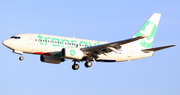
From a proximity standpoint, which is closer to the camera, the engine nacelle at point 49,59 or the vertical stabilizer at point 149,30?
the engine nacelle at point 49,59

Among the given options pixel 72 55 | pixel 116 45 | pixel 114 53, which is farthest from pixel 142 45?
pixel 72 55

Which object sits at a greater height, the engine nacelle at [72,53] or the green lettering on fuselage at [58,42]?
the green lettering on fuselage at [58,42]

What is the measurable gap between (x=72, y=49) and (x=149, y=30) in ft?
49.6

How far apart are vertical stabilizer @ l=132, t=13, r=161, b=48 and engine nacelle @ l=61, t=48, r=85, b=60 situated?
1098 cm

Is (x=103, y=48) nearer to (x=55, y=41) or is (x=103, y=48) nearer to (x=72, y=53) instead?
(x=72, y=53)

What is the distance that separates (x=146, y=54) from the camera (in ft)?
162

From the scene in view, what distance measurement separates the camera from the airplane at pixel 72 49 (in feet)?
144

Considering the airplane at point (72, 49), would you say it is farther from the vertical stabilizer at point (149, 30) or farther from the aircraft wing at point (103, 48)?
the vertical stabilizer at point (149, 30)

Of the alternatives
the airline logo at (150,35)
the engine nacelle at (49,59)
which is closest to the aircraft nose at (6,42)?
the engine nacelle at (49,59)

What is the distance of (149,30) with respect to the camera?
175ft

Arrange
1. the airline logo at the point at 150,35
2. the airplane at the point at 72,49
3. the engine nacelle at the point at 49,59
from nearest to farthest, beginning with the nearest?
the airplane at the point at 72,49, the engine nacelle at the point at 49,59, the airline logo at the point at 150,35

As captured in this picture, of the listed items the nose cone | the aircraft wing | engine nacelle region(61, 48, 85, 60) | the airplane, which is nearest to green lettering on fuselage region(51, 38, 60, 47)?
the airplane

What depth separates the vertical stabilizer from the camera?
51938mm

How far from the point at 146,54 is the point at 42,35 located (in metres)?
15.0
